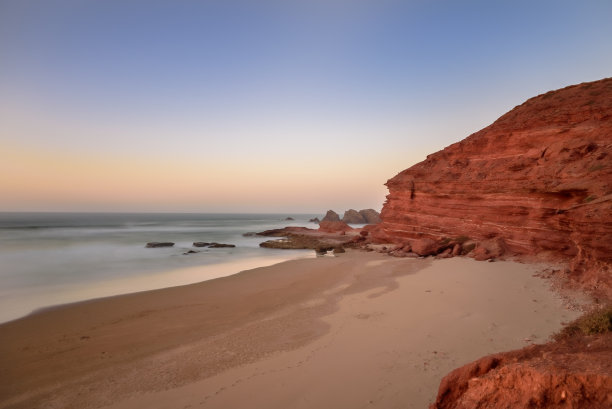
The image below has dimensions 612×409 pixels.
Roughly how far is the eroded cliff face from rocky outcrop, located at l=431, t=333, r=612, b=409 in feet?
26.5

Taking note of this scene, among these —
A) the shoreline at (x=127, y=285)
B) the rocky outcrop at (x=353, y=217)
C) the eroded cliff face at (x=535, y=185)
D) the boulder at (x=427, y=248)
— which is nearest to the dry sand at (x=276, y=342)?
the shoreline at (x=127, y=285)

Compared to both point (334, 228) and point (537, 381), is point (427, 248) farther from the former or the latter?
point (334, 228)

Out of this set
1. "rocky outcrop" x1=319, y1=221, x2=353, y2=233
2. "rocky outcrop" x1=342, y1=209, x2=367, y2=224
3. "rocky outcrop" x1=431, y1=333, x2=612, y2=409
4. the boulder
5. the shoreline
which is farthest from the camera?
"rocky outcrop" x1=342, y1=209, x2=367, y2=224

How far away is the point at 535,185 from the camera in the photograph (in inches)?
587

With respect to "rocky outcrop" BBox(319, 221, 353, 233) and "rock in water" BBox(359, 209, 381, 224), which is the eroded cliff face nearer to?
"rocky outcrop" BBox(319, 221, 353, 233)

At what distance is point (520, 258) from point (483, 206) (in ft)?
13.4

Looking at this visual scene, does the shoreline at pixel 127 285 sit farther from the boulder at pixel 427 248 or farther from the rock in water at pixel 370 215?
the rock in water at pixel 370 215

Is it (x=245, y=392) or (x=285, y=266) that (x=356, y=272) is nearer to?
(x=285, y=266)

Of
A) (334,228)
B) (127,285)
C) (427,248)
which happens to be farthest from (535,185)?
(334,228)

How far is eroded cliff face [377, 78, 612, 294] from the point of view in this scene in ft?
33.7

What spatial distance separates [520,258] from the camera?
14.4m

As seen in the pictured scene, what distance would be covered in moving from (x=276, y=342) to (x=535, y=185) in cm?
1387

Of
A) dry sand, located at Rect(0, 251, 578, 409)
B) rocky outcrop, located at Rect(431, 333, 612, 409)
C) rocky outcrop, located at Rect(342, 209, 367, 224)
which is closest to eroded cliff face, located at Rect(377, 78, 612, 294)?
dry sand, located at Rect(0, 251, 578, 409)

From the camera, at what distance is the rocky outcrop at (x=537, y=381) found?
2.49 meters
